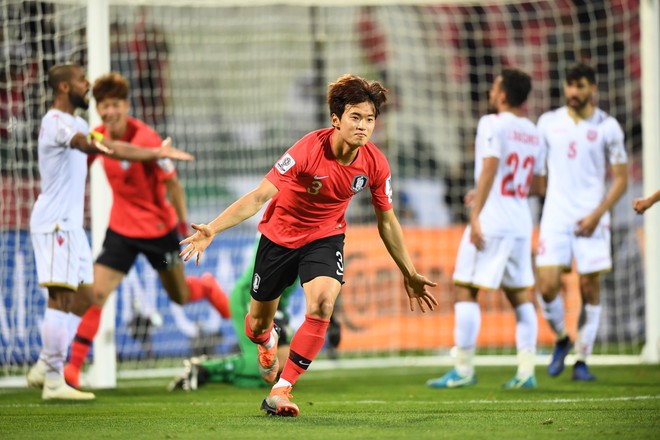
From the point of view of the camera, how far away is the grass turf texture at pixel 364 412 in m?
5.32

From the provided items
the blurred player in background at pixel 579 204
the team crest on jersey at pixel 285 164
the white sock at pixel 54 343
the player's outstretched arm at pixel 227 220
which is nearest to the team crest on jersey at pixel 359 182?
the team crest on jersey at pixel 285 164

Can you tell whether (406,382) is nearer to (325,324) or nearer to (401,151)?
(325,324)

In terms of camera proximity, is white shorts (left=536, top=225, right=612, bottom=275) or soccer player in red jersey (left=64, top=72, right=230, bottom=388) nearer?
soccer player in red jersey (left=64, top=72, right=230, bottom=388)

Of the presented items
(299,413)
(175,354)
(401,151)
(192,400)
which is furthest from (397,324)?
(299,413)

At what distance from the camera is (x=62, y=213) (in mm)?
7805

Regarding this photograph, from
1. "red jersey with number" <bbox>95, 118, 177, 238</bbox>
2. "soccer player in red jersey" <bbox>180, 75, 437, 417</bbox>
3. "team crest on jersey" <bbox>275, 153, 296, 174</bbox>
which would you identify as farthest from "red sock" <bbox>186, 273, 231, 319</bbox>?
"team crest on jersey" <bbox>275, 153, 296, 174</bbox>

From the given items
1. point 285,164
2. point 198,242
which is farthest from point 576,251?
point 198,242

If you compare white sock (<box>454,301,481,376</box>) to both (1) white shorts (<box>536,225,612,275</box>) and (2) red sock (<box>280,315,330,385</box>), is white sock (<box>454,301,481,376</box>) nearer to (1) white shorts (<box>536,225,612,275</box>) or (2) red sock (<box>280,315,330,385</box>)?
(1) white shorts (<box>536,225,612,275</box>)

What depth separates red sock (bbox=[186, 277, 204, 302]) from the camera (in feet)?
30.6

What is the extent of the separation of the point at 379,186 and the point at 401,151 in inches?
354

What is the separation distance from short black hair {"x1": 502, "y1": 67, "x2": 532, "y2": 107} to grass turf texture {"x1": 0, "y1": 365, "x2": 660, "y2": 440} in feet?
7.41

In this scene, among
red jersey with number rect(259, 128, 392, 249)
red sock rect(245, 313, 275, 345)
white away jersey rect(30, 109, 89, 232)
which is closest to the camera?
red jersey with number rect(259, 128, 392, 249)

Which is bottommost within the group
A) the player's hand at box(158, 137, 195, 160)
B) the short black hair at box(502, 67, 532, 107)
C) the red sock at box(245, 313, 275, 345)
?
the red sock at box(245, 313, 275, 345)

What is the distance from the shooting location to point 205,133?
1385 cm
